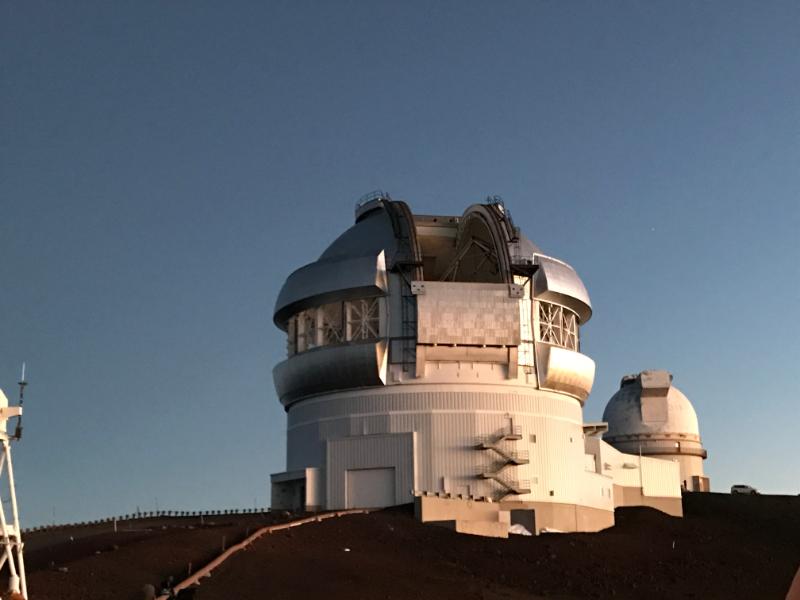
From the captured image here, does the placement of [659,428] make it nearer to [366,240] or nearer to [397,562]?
[366,240]

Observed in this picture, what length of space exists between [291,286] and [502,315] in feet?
32.7

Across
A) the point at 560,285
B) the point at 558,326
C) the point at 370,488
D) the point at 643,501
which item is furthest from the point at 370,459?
the point at 643,501

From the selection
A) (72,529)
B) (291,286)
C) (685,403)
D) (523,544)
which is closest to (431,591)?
(523,544)

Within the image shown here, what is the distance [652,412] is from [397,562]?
38.6 meters

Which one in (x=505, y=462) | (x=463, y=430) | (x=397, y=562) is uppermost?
(x=463, y=430)

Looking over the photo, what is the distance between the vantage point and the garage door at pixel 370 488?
1716 inches

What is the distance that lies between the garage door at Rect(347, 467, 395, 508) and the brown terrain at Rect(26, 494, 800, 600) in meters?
1.93

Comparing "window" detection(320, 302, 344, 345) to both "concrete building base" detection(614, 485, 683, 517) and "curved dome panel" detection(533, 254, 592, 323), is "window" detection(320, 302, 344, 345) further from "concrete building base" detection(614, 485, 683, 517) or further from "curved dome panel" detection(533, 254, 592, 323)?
"concrete building base" detection(614, 485, 683, 517)

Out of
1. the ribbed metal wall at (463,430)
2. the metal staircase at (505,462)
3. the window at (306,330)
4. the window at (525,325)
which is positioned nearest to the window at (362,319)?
the window at (306,330)

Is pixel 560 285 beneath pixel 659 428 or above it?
above

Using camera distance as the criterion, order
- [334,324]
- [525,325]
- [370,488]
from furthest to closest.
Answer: [334,324]
[525,325]
[370,488]

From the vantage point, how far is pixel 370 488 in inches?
1725

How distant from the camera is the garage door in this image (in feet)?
143

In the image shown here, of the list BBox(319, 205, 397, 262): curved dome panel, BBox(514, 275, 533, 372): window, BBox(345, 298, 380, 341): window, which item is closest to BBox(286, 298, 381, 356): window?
BBox(345, 298, 380, 341): window
